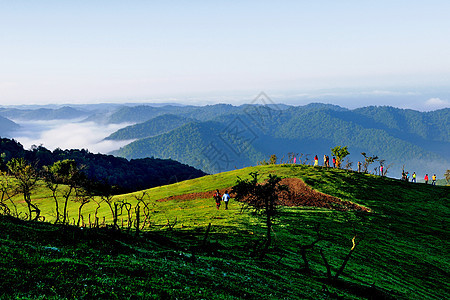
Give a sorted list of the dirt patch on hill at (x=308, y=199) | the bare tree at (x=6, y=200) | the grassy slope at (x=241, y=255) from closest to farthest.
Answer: the grassy slope at (x=241, y=255)
the bare tree at (x=6, y=200)
the dirt patch on hill at (x=308, y=199)

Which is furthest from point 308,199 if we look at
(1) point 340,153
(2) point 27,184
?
(2) point 27,184

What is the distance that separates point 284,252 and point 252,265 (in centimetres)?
835

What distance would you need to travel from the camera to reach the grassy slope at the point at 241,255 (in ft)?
48.1

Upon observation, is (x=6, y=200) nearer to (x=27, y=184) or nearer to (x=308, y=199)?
(x=27, y=184)

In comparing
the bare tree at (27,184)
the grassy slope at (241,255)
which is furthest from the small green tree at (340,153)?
the bare tree at (27,184)

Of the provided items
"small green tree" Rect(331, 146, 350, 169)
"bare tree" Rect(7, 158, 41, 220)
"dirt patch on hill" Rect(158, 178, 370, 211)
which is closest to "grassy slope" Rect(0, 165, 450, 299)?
"dirt patch on hill" Rect(158, 178, 370, 211)

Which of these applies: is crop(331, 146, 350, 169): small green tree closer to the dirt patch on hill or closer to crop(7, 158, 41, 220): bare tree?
the dirt patch on hill

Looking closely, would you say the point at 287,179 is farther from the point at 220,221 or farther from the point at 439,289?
the point at 439,289

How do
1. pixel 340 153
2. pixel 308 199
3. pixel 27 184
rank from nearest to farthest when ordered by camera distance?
pixel 27 184 < pixel 308 199 < pixel 340 153

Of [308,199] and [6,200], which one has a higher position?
[308,199]

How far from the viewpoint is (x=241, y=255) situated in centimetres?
2909

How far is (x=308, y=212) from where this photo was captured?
170ft

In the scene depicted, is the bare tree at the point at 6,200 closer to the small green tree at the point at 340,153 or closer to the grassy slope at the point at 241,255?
the grassy slope at the point at 241,255

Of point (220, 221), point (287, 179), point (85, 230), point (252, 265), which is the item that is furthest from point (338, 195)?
point (85, 230)
